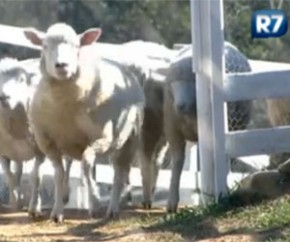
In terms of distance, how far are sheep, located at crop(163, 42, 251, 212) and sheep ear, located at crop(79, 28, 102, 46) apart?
0.89 metres

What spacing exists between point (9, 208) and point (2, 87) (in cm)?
136

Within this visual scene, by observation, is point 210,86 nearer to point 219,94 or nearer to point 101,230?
point 219,94

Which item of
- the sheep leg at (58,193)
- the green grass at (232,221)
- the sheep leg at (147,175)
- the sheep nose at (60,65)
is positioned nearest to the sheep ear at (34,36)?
the sheep nose at (60,65)

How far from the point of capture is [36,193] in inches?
528

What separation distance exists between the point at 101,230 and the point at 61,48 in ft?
6.01

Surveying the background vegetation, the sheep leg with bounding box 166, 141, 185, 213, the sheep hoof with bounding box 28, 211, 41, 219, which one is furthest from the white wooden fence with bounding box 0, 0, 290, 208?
the background vegetation

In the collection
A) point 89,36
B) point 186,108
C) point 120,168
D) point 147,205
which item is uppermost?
point 89,36

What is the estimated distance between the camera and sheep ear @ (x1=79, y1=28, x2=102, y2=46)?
12.6m

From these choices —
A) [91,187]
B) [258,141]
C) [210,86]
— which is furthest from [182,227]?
[91,187]

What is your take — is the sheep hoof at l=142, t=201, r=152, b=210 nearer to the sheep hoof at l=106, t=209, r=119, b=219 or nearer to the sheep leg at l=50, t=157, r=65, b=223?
the sheep hoof at l=106, t=209, r=119, b=219

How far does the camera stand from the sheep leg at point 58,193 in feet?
40.9

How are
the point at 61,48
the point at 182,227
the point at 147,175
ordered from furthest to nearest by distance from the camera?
the point at 147,175
the point at 61,48
the point at 182,227

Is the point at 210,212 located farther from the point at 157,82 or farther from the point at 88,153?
the point at 157,82

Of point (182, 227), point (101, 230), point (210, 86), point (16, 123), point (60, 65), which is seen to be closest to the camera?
point (182, 227)
